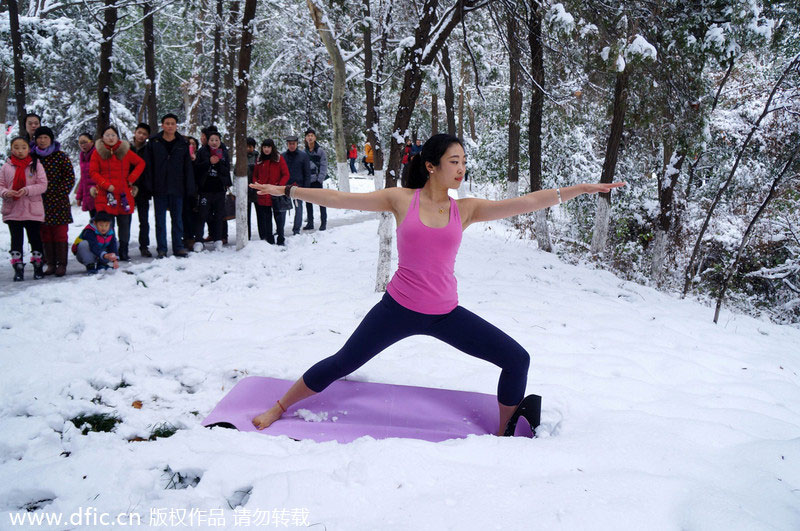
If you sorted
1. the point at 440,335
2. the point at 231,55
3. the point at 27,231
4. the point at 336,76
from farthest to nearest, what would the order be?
the point at 231,55
the point at 336,76
the point at 27,231
the point at 440,335

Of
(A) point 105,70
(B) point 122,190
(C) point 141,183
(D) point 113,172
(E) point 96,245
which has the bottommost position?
(E) point 96,245

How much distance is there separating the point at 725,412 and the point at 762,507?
1666 mm

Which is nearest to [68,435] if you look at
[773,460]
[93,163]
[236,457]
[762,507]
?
[236,457]

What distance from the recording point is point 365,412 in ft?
12.6

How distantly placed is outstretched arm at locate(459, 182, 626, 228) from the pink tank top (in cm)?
28

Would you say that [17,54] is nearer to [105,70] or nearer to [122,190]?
[105,70]

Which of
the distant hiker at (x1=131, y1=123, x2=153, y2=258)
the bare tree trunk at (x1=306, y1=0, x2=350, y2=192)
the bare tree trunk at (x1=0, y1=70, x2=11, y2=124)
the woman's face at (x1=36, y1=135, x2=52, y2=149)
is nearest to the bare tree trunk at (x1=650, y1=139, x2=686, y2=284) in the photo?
the bare tree trunk at (x1=306, y1=0, x2=350, y2=192)

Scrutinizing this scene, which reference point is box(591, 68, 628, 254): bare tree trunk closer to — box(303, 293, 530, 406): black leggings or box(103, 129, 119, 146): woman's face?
box(303, 293, 530, 406): black leggings

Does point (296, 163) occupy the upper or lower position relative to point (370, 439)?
upper

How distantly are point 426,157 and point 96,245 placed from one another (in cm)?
627

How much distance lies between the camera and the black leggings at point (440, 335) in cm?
332

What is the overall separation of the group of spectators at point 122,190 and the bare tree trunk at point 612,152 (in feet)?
20.3

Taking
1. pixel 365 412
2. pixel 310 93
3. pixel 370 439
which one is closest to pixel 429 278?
pixel 370 439

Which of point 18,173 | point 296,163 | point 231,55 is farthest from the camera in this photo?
point 231,55
